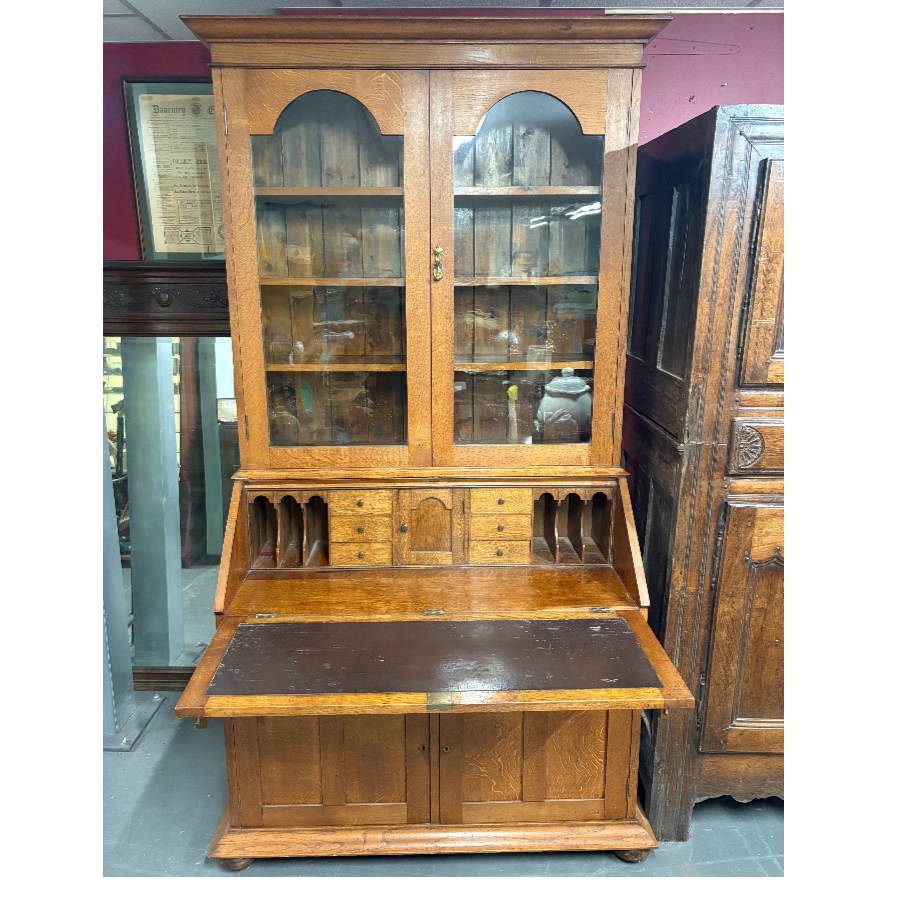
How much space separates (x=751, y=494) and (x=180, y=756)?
207 cm

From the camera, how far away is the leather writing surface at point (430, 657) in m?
1.53

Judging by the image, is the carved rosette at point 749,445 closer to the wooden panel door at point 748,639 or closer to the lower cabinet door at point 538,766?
the wooden panel door at point 748,639

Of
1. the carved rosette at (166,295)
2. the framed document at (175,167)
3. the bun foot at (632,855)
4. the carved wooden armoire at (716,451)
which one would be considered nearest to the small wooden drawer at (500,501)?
the carved wooden armoire at (716,451)

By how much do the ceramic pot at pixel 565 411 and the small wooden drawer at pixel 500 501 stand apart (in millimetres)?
186

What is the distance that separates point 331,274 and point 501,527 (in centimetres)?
89

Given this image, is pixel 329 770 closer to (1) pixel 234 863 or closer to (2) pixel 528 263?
(1) pixel 234 863

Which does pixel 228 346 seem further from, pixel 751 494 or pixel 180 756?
pixel 751 494

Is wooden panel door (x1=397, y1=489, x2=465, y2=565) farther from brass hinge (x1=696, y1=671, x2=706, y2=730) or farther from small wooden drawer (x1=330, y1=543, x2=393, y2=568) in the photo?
brass hinge (x1=696, y1=671, x2=706, y2=730)

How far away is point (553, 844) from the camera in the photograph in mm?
1923

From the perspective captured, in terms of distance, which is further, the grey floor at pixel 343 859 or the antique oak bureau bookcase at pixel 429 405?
the grey floor at pixel 343 859

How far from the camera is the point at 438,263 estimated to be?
6.21 feet

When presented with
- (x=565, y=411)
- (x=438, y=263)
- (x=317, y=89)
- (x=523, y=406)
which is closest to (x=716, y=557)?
(x=565, y=411)

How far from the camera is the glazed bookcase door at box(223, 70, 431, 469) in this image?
181cm

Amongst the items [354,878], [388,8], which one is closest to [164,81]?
[388,8]
